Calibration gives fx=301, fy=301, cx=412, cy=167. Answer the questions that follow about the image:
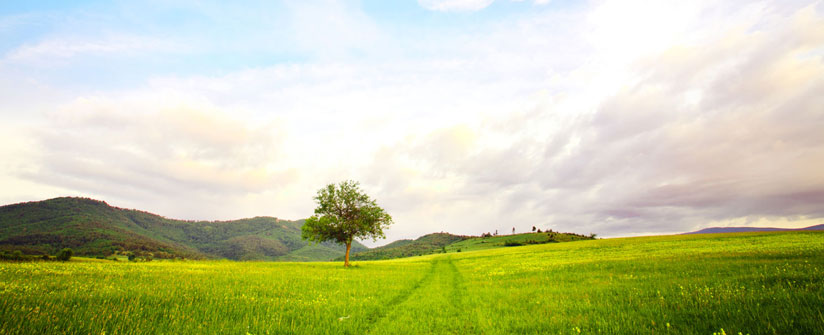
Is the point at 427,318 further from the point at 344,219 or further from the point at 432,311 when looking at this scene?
the point at 344,219

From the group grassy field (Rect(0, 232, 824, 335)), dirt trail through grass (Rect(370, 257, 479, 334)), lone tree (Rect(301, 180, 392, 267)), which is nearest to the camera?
grassy field (Rect(0, 232, 824, 335))

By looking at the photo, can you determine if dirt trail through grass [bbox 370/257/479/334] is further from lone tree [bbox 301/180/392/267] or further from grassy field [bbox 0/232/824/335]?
lone tree [bbox 301/180/392/267]

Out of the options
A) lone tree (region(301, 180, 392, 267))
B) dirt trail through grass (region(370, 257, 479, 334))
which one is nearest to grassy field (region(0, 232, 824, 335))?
dirt trail through grass (region(370, 257, 479, 334))

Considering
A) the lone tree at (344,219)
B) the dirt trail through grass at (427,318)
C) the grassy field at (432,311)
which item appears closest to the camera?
the grassy field at (432,311)

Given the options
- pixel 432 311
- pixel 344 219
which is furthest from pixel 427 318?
pixel 344 219

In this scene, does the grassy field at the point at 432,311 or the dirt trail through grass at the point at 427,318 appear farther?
the dirt trail through grass at the point at 427,318

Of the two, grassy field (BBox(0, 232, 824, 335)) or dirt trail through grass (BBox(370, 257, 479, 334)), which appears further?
dirt trail through grass (BBox(370, 257, 479, 334))

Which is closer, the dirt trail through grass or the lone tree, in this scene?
the dirt trail through grass

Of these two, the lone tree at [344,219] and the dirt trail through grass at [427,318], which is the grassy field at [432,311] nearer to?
the dirt trail through grass at [427,318]

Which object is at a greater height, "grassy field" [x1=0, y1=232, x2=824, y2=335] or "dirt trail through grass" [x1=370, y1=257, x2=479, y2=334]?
"grassy field" [x1=0, y1=232, x2=824, y2=335]

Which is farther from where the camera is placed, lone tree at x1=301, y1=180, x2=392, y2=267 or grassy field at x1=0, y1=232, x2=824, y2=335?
lone tree at x1=301, y1=180, x2=392, y2=267

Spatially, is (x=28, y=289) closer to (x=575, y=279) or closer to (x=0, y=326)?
(x=0, y=326)

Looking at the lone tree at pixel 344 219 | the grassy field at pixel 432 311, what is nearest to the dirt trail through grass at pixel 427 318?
the grassy field at pixel 432 311

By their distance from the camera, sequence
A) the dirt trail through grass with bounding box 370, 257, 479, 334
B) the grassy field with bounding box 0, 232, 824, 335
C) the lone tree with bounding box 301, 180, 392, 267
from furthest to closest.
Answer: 1. the lone tree with bounding box 301, 180, 392, 267
2. the dirt trail through grass with bounding box 370, 257, 479, 334
3. the grassy field with bounding box 0, 232, 824, 335
